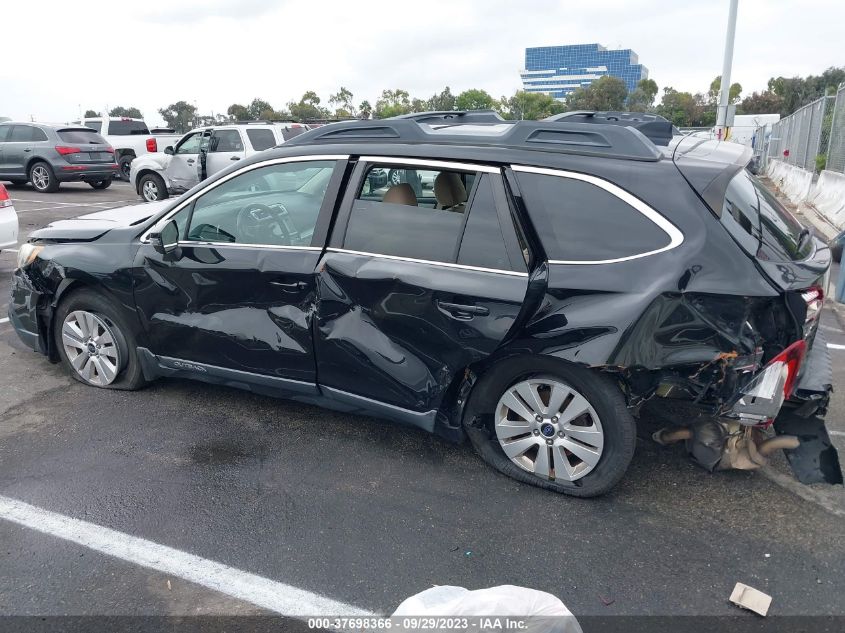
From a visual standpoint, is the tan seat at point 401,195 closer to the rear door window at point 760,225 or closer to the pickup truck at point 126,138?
the rear door window at point 760,225

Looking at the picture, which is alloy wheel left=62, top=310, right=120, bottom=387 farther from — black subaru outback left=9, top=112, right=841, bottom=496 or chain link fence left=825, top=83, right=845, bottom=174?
chain link fence left=825, top=83, right=845, bottom=174

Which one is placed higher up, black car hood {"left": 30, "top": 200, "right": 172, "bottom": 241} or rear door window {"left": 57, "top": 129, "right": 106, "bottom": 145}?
rear door window {"left": 57, "top": 129, "right": 106, "bottom": 145}

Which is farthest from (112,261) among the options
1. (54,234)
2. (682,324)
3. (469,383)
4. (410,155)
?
(682,324)

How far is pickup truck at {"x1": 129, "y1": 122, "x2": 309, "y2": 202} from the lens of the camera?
13828mm

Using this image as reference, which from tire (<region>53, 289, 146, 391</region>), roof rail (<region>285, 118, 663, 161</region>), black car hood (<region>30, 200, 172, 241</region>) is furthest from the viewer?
black car hood (<region>30, 200, 172, 241</region>)

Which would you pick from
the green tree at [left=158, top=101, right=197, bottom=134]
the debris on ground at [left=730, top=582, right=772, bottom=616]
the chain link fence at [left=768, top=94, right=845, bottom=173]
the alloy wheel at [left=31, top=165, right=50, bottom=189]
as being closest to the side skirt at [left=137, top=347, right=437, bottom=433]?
the debris on ground at [left=730, top=582, right=772, bottom=616]

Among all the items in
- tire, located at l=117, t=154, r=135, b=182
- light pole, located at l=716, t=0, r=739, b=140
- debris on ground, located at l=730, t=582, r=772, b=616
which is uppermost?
light pole, located at l=716, t=0, r=739, b=140

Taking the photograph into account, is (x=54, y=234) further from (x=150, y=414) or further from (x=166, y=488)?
(x=166, y=488)

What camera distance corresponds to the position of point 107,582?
283 centimetres

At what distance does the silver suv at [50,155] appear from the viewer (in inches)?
642

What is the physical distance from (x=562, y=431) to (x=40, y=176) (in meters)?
17.2

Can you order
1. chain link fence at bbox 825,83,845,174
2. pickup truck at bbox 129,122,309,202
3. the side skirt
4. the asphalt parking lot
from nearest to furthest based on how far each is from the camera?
the asphalt parking lot, the side skirt, chain link fence at bbox 825,83,845,174, pickup truck at bbox 129,122,309,202

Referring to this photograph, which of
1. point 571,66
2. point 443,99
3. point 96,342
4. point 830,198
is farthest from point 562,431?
point 571,66

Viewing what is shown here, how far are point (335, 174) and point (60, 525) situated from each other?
2257mm
